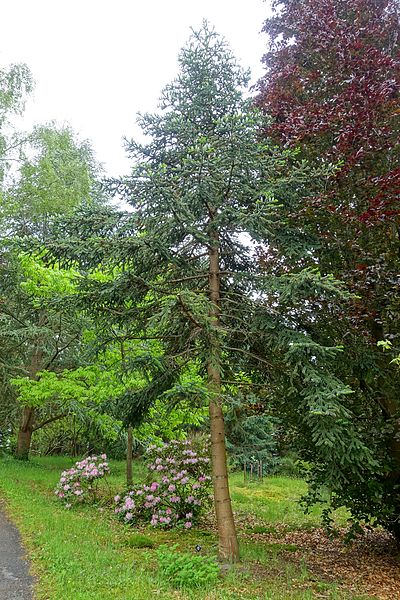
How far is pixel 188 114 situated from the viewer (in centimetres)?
663

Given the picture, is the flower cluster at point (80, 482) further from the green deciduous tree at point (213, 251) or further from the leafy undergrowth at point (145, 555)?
the green deciduous tree at point (213, 251)

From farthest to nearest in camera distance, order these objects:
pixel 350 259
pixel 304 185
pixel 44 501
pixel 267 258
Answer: pixel 44 501
pixel 267 258
pixel 304 185
pixel 350 259

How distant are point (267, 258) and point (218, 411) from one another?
2.58m

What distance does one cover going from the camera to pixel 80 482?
9.86 meters

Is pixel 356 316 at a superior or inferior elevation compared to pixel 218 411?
superior

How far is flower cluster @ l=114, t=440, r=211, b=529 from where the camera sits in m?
8.33

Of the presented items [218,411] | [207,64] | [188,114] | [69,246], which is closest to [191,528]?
[218,411]

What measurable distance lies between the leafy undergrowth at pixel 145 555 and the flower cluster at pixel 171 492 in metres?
0.31

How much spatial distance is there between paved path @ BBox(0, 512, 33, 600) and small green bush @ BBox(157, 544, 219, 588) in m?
1.42

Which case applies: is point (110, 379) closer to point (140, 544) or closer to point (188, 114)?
point (140, 544)

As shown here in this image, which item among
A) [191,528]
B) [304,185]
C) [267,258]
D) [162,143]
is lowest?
[191,528]

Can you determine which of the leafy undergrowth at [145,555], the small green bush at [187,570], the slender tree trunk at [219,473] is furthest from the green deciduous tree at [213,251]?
the leafy undergrowth at [145,555]

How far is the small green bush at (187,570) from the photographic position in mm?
4825

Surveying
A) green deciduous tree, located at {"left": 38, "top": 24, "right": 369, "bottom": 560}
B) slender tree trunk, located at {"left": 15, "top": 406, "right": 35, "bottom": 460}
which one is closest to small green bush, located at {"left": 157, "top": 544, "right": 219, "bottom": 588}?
green deciduous tree, located at {"left": 38, "top": 24, "right": 369, "bottom": 560}
